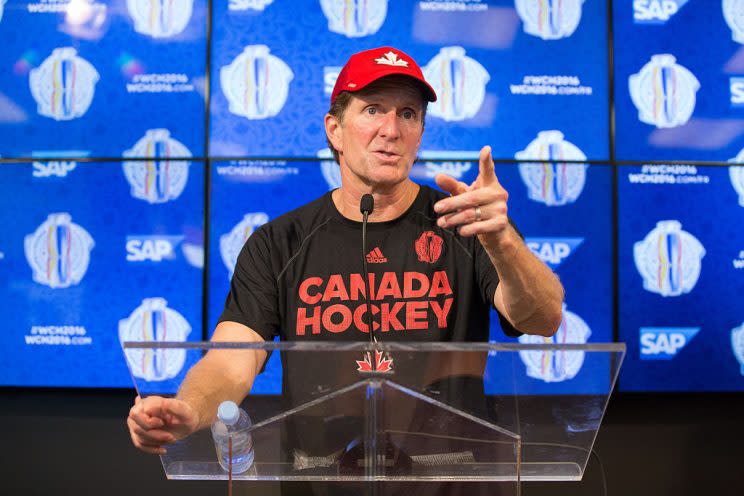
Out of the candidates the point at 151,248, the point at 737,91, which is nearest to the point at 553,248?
the point at 737,91

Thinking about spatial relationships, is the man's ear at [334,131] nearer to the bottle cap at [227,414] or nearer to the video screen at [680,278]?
the bottle cap at [227,414]

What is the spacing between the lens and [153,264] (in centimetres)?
248

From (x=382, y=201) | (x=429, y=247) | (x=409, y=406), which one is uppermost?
(x=382, y=201)

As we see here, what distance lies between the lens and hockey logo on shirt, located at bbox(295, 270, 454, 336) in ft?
4.54

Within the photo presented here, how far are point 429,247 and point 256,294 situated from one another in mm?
402

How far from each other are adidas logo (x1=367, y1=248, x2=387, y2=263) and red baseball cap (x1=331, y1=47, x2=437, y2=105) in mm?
369

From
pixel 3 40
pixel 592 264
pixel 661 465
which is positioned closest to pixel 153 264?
pixel 3 40

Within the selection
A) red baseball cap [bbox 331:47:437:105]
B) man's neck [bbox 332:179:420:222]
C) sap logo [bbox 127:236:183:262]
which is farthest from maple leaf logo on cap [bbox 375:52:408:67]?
sap logo [bbox 127:236:183:262]

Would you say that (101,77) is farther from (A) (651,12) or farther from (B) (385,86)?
(A) (651,12)

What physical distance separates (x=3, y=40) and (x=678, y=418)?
3010mm

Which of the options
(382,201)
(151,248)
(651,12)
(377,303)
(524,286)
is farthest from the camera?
(651,12)

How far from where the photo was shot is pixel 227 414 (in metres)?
0.83

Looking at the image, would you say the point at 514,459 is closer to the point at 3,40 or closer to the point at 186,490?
the point at 186,490

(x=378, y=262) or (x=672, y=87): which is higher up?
(x=672, y=87)
